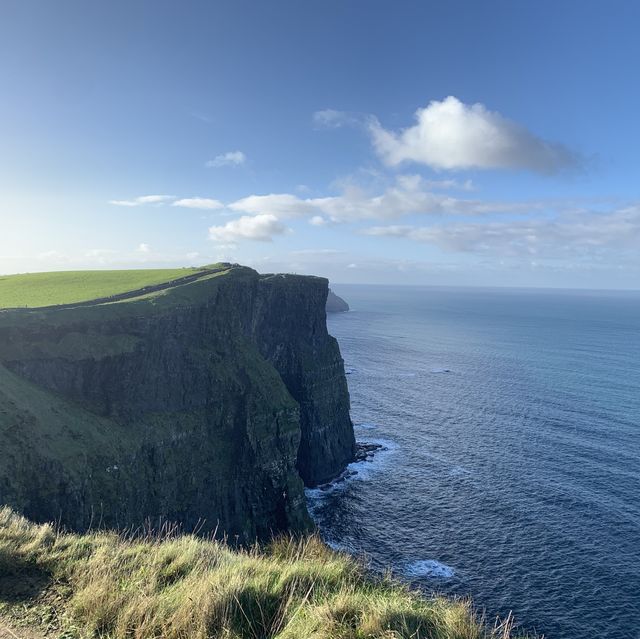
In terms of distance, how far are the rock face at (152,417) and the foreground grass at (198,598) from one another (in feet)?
83.0

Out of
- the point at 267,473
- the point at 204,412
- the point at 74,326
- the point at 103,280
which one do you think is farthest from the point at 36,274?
the point at 267,473

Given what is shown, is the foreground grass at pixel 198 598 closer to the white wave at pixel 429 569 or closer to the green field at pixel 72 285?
the white wave at pixel 429 569

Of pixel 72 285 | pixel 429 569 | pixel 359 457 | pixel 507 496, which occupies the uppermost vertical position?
pixel 72 285

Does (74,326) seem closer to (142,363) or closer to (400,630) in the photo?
(142,363)

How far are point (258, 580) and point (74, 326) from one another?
47.6 m

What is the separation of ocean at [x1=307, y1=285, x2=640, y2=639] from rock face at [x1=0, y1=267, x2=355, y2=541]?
13.4 meters

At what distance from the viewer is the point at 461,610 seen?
1044 cm

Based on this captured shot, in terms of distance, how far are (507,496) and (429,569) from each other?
70.9 ft

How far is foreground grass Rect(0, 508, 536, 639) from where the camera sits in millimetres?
9594

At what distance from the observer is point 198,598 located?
392 inches

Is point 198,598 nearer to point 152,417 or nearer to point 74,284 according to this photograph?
point 152,417

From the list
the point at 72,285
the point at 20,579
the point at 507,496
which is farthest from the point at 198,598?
the point at 72,285

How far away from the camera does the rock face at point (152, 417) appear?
40.5 metres

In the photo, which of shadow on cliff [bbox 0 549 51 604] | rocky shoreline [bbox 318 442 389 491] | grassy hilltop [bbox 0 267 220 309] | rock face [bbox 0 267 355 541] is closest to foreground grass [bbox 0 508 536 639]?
shadow on cliff [bbox 0 549 51 604]
